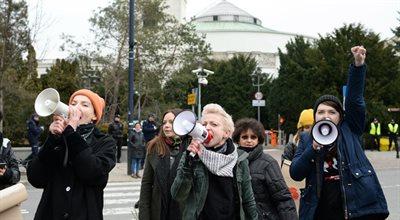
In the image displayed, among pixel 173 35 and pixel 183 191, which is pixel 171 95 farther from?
pixel 183 191

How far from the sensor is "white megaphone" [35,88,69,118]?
12.0 ft

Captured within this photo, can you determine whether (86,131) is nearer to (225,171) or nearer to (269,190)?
(225,171)

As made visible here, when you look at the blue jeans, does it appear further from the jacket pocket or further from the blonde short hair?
the jacket pocket

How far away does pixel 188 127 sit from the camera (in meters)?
3.50

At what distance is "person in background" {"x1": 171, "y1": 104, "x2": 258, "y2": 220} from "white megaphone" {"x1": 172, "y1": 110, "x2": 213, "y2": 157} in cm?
17

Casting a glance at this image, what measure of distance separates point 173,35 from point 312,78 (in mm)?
9517

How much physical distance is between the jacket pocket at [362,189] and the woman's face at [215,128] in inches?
36.3

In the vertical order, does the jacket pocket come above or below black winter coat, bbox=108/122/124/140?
above

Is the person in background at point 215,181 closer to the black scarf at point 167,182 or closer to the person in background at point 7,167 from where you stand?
the black scarf at point 167,182

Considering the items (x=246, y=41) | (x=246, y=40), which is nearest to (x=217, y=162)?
(x=246, y=41)

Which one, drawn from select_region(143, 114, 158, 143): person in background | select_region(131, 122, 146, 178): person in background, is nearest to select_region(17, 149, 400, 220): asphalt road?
select_region(131, 122, 146, 178): person in background

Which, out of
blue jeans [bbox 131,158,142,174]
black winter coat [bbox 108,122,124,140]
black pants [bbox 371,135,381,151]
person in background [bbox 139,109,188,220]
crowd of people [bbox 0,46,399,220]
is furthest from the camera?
black pants [bbox 371,135,381,151]

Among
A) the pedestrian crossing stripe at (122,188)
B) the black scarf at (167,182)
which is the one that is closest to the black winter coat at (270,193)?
the black scarf at (167,182)

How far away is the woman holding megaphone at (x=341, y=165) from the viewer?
3.94 m
